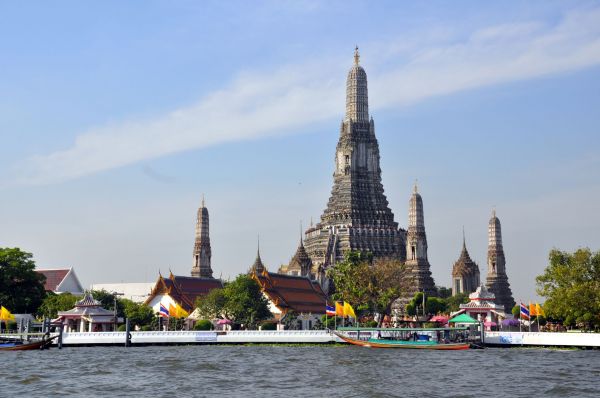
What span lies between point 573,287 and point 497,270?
70.7m

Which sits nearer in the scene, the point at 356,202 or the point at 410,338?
the point at 410,338

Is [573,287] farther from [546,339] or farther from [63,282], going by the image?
[63,282]

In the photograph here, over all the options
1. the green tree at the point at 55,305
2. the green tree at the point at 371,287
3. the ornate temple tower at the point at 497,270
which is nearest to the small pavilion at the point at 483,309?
the green tree at the point at 371,287

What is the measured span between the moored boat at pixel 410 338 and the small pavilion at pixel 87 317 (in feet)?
85.2

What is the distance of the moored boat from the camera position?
76.0m

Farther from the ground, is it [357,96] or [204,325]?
[357,96]

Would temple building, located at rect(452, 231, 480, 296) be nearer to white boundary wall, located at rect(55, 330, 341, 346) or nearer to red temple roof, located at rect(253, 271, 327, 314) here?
red temple roof, located at rect(253, 271, 327, 314)

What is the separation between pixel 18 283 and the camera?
101 metres

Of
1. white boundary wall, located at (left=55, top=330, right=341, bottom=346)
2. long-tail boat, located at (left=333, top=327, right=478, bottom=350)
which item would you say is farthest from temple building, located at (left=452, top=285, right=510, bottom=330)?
white boundary wall, located at (left=55, top=330, right=341, bottom=346)

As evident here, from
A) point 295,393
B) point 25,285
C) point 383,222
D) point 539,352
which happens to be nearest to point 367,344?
point 539,352

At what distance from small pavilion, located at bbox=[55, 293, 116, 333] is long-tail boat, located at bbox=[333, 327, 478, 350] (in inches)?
1027

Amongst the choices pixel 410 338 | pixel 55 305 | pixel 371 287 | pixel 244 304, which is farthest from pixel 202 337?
pixel 371 287

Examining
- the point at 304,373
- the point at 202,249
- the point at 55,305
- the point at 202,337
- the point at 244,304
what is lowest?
the point at 304,373

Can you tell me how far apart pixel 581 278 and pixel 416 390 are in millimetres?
36203
